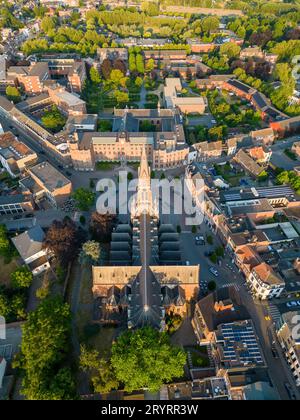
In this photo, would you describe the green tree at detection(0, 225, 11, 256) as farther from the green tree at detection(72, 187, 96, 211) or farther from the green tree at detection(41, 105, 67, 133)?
the green tree at detection(41, 105, 67, 133)

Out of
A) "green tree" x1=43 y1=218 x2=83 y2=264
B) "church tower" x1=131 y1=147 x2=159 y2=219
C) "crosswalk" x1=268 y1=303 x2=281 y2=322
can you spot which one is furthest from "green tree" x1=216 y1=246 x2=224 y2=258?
"green tree" x1=43 y1=218 x2=83 y2=264

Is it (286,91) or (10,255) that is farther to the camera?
(286,91)

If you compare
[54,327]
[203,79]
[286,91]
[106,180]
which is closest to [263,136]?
[286,91]

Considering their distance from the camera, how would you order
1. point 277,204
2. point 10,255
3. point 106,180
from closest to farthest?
point 10,255 → point 277,204 → point 106,180

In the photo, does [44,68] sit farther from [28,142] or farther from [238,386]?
[238,386]

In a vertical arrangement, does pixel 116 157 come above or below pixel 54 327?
above

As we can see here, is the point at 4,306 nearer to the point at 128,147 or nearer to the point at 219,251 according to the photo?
the point at 219,251
